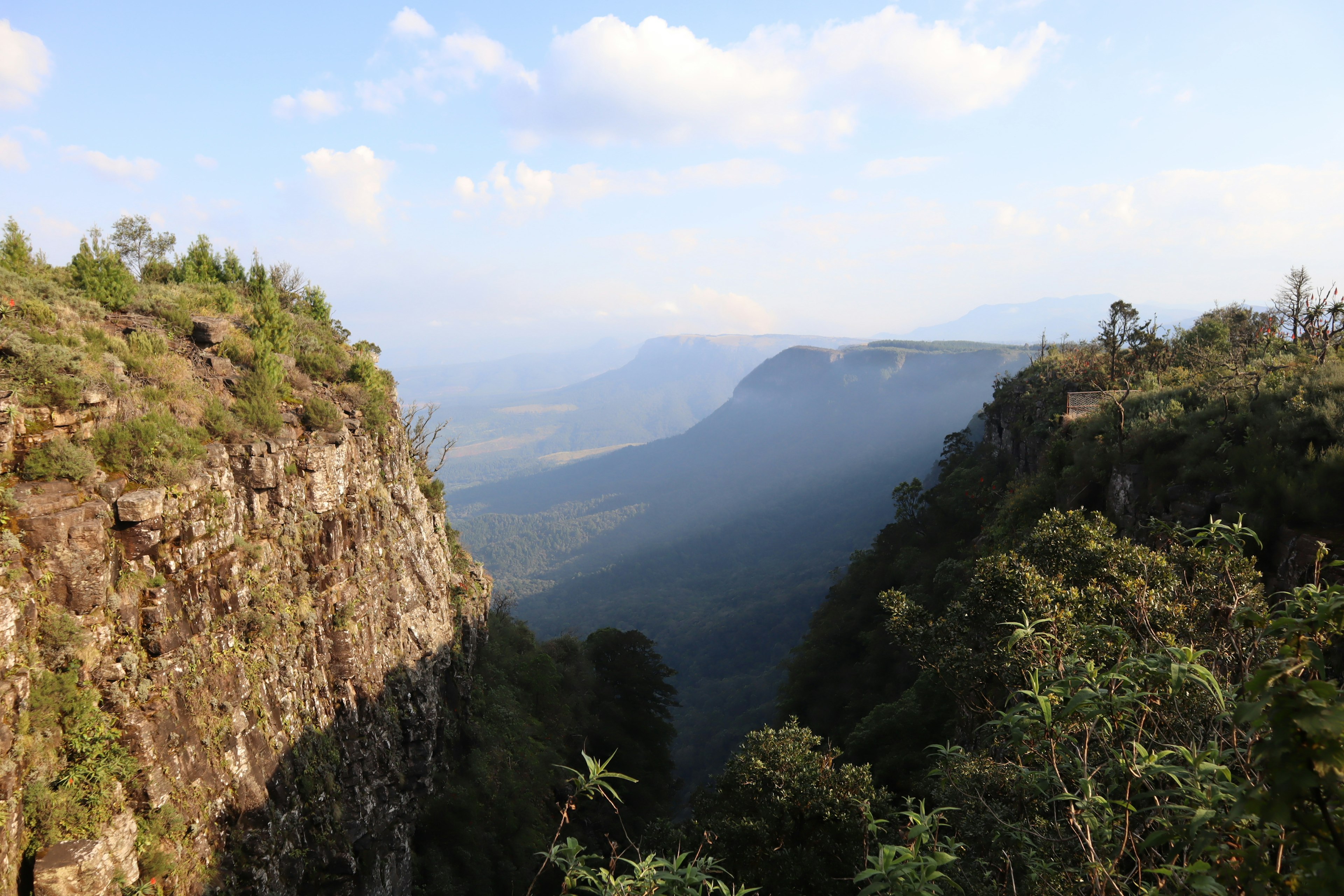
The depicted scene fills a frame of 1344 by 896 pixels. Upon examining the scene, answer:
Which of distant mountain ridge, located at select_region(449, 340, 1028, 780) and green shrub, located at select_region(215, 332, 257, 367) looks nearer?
green shrub, located at select_region(215, 332, 257, 367)

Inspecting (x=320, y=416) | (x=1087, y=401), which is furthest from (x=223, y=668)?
(x=1087, y=401)

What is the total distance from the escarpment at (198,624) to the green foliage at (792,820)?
961 cm

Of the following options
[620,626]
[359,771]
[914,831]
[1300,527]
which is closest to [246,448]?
[359,771]

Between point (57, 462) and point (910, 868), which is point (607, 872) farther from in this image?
point (57, 462)

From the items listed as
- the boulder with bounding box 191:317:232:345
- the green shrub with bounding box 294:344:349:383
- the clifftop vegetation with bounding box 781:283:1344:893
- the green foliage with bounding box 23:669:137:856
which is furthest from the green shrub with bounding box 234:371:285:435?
the clifftop vegetation with bounding box 781:283:1344:893

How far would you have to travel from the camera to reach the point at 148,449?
11.8 metres

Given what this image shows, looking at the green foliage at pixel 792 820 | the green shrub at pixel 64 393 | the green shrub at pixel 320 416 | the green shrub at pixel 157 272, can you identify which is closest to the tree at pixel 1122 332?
the green foliage at pixel 792 820

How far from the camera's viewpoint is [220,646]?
12.4m

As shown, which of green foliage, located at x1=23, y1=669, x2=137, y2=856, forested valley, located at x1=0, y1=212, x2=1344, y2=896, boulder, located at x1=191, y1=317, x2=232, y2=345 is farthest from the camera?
boulder, located at x1=191, y1=317, x2=232, y2=345

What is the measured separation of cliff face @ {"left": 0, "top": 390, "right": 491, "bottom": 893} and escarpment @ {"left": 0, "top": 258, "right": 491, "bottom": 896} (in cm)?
4

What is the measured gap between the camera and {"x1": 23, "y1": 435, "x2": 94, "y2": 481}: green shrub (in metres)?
10.5

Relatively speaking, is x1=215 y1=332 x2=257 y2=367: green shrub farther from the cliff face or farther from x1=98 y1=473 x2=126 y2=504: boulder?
x1=98 y1=473 x2=126 y2=504: boulder

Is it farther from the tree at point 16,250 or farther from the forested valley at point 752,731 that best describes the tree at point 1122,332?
the tree at point 16,250

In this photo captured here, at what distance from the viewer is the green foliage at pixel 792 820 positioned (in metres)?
11.7
